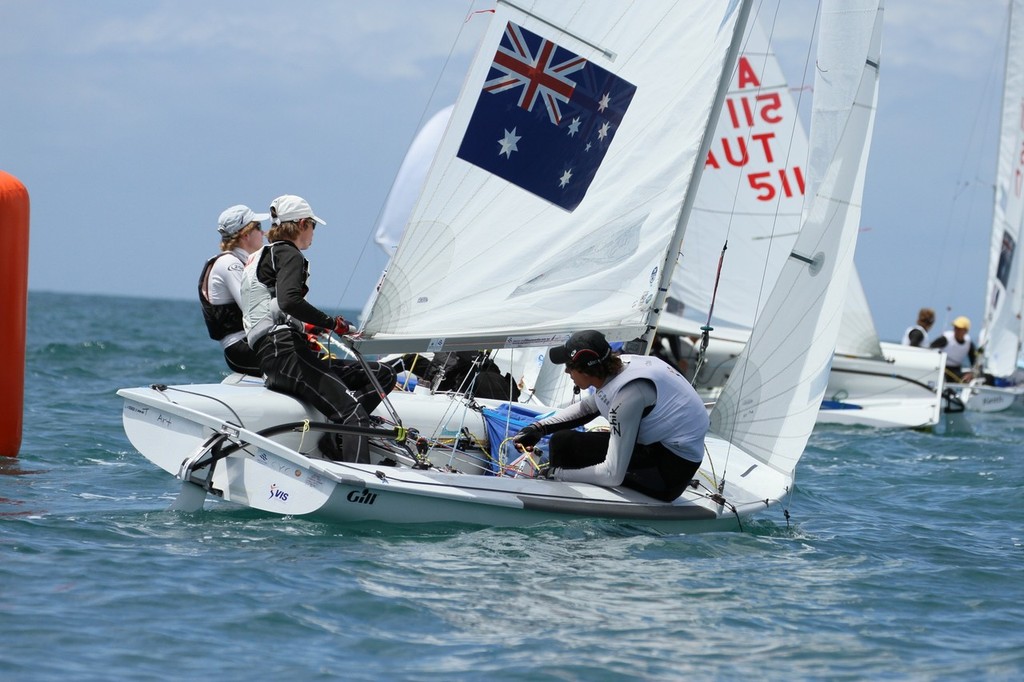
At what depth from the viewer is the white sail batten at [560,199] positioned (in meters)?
5.90

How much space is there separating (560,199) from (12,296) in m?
3.31

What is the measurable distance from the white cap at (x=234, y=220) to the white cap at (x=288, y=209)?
2.13 ft

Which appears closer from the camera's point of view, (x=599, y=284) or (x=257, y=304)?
(x=257, y=304)

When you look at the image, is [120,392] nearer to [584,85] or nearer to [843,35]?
[584,85]

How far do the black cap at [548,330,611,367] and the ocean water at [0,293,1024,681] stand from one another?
2.55 feet

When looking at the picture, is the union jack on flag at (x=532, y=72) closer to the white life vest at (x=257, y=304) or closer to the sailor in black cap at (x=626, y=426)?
the sailor in black cap at (x=626, y=426)

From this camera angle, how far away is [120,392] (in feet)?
17.7

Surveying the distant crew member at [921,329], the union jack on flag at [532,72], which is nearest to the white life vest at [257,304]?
the union jack on flag at [532,72]

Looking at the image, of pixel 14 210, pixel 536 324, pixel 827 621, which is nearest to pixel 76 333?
pixel 14 210

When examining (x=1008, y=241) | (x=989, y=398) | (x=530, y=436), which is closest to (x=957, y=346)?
(x=989, y=398)

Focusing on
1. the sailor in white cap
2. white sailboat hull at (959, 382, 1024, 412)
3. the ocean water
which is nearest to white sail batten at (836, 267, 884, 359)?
white sailboat hull at (959, 382, 1024, 412)

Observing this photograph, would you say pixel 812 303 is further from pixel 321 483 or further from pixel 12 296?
pixel 12 296

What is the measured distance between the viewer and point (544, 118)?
6.02 metres

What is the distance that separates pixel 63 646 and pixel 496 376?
13.2 feet
